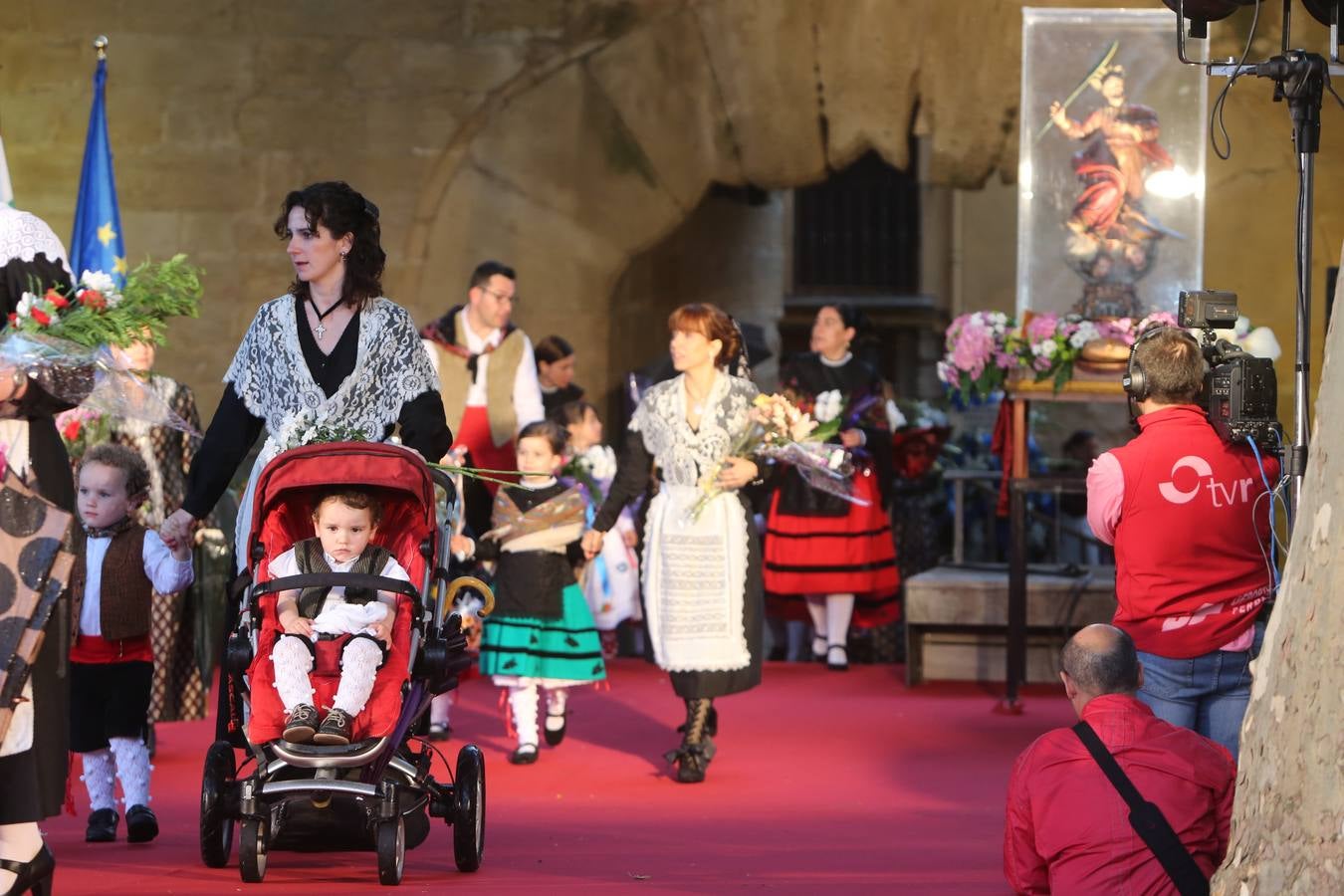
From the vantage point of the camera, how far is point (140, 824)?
210 inches

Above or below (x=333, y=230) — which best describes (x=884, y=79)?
above

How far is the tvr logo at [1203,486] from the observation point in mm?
4617

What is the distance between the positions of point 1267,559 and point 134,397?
2623mm

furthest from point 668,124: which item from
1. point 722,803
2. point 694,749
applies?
point 722,803

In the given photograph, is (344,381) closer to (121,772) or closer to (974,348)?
(121,772)

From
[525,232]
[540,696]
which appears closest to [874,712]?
[540,696]

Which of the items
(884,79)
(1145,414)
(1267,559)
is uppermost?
(884,79)

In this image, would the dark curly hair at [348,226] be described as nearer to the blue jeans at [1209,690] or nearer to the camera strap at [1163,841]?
the blue jeans at [1209,690]

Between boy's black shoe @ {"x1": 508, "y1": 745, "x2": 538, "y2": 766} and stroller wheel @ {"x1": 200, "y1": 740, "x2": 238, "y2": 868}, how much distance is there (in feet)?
7.73

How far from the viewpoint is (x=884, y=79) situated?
33.2ft

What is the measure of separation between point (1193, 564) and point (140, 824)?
9.20ft

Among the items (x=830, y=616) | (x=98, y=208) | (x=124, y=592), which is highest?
(x=98, y=208)

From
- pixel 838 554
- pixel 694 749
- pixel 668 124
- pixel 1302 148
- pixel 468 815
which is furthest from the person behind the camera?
pixel 668 124

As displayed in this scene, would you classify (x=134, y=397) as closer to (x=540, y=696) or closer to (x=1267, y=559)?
(x=1267, y=559)
